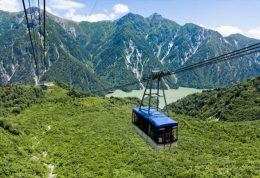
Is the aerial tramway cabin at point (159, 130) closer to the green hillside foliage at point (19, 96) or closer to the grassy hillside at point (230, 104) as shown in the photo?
the green hillside foliage at point (19, 96)

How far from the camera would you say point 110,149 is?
63.5 metres

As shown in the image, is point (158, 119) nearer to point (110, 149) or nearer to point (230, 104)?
point (110, 149)

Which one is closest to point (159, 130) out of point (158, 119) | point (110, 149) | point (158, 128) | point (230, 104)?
point (158, 128)

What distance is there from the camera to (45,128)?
268 ft

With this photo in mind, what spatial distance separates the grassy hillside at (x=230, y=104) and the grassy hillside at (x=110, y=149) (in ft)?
140

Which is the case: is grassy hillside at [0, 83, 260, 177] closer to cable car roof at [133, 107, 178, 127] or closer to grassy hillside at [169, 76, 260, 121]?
cable car roof at [133, 107, 178, 127]

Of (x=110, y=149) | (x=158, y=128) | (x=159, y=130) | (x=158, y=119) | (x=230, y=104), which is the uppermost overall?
(x=158, y=119)

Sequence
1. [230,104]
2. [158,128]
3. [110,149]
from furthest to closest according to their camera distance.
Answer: [230,104], [110,149], [158,128]

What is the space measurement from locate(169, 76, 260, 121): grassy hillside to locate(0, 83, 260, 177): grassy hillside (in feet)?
140

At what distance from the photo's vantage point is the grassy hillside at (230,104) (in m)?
132

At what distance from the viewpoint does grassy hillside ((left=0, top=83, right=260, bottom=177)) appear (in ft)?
158

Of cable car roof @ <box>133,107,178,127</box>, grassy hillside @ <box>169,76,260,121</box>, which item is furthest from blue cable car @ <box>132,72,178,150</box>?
grassy hillside @ <box>169,76,260,121</box>

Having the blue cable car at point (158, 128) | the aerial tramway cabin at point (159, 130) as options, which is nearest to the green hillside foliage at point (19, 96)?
the aerial tramway cabin at point (159, 130)

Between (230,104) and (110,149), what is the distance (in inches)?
3836
